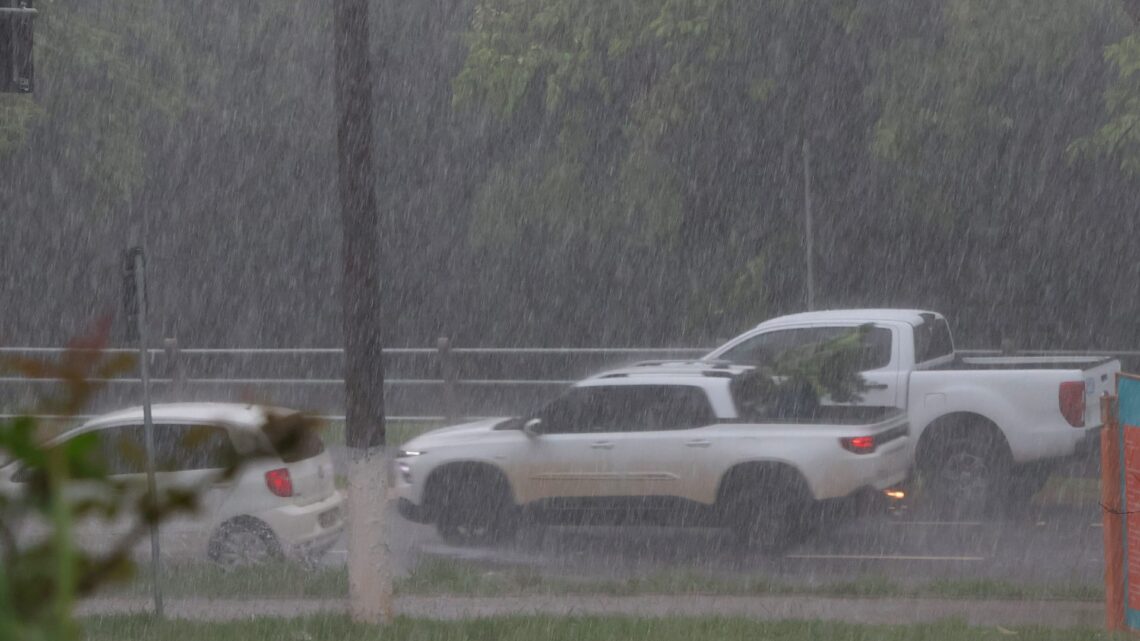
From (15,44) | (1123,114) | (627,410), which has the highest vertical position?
(1123,114)

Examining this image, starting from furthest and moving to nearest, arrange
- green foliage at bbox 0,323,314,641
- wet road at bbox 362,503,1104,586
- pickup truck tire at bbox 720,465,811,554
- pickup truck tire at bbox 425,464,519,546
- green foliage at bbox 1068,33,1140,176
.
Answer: green foliage at bbox 1068,33,1140,176
pickup truck tire at bbox 425,464,519,546
pickup truck tire at bbox 720,465,811,554
wet road at bbox 362,503,1104,586
green foliage at bbox 0,323,314,641

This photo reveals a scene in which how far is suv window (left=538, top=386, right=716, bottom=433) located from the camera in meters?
13.2

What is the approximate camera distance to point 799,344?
50.8 ft

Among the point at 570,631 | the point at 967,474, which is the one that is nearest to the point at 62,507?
the point at 570,631

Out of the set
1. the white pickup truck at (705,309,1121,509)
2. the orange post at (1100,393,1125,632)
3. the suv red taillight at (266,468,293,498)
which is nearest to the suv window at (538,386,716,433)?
the white pickup truck at (705,309,1121,509)

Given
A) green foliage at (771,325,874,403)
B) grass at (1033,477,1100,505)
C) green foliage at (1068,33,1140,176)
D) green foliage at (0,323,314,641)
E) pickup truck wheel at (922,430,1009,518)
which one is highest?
green foliage at (1068,33,1140,176)

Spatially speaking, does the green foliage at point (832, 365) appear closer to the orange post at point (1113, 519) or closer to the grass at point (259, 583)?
the grass at point (259, 583)

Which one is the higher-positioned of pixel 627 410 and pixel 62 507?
pixel 62 507

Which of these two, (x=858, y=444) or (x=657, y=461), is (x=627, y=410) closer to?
(x=657, y=461)

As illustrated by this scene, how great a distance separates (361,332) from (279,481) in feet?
12.1

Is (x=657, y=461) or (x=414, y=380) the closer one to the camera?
(x=657, y=461)

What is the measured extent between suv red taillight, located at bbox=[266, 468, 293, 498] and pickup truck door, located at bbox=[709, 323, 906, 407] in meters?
4.89

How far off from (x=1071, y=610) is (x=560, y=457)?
16.4ft

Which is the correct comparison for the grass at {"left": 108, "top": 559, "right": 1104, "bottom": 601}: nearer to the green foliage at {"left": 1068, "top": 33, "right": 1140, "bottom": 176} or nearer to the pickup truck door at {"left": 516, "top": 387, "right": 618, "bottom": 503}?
the pickup truck door at {"left": 516, "top": 387, "right": 618, "bottom": 503}
